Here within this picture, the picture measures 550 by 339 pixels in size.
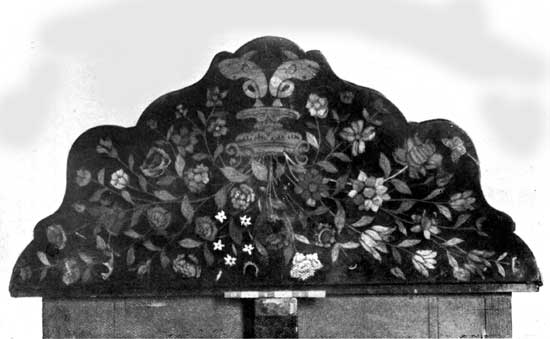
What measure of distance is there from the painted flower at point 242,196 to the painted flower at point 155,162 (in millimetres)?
270

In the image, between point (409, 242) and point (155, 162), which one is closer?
point (409, 242)

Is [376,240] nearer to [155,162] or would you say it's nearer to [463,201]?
[463,201]

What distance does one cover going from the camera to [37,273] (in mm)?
3865

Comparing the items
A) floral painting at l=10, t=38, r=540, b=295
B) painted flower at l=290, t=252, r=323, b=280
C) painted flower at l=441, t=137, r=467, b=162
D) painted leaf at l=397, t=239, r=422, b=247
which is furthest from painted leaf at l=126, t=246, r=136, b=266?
painted flower at l=441, t=137, r=467, b=162

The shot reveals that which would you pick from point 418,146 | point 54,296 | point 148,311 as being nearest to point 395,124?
point 418,146

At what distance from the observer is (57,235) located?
12.6 ft

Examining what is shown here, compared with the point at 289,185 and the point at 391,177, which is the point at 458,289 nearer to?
the point at 391,177

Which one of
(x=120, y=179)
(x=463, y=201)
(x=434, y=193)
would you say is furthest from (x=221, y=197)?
(x=463, y=201)

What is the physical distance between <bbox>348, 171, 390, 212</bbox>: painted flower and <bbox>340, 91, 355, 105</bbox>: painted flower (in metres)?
0.26

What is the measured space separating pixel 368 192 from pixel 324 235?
0.22 meters

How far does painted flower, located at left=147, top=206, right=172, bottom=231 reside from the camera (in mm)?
3805

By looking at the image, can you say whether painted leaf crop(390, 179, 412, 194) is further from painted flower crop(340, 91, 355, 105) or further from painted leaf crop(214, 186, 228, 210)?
painted leaf crop(214, 186, 228, 210)

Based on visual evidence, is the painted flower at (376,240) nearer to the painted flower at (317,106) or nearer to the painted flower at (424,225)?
the painted flower at (424,225)

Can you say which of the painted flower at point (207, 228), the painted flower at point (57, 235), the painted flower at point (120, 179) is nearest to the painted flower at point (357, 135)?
the painted flower at point (207, 228)
